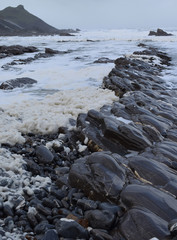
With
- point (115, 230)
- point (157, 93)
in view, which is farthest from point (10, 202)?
point (157, 93)

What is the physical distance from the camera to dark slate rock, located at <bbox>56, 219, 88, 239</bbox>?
242 cm

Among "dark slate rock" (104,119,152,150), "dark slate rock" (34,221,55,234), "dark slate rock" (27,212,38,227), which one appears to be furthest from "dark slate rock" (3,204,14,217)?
"dark slate rock" (104,119,152,150)

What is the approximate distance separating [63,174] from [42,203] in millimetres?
780

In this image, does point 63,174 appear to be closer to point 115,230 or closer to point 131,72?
point 115,230

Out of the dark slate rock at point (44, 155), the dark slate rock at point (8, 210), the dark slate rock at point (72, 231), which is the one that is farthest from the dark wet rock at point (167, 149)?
the dark slate rock at point (8, 210)

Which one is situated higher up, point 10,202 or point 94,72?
point 94,72

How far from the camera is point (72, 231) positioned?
96.0 inches

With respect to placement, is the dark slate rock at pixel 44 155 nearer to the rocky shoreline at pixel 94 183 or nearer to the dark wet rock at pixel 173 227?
the rocky shoreline at pixel 94 183

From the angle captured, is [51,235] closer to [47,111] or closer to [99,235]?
[99,235]

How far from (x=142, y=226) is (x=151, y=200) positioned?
37cm

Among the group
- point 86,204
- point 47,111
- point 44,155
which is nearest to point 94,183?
point 86,204

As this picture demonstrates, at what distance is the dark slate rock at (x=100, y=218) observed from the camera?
2.53 m

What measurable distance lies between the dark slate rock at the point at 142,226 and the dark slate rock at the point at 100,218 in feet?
0.42

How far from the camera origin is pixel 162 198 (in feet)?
8.75
